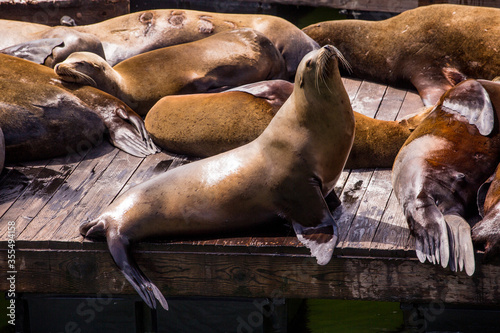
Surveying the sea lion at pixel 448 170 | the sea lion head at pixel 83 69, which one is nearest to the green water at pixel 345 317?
the sea lion at pixel 448 170

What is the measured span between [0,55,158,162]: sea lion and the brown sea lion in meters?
2.29

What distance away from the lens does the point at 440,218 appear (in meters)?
3.59

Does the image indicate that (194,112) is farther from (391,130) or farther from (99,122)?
(391,130)

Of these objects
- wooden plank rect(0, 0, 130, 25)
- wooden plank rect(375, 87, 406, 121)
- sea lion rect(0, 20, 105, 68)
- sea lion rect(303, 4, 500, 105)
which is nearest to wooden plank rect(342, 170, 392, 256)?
wooden plank rect(375, 87, 406, 121)

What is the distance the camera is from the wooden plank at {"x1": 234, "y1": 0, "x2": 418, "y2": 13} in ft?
26.0

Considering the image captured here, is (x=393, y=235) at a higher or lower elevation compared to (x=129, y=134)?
higher

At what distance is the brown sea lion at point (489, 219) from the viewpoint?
11.3 ft

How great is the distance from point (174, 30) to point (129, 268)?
10.7 feet

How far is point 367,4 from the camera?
8109 millimetres

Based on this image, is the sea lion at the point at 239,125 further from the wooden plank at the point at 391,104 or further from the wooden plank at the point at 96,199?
the wooden plank at the point at 391,104

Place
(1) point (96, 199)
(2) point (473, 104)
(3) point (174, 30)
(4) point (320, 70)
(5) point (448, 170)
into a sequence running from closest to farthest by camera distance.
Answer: (4) point (320, 70) → (5) point (448, 170) → (2) point (473, 104) → (1) point (96, 199) → (3) point (174, 30)

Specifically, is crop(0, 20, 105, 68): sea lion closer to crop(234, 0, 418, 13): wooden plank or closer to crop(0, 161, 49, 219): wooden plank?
crop(0, 161, 49, 219): wooden plank

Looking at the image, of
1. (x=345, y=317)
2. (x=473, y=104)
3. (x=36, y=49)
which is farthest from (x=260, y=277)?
(x=36, y=49)

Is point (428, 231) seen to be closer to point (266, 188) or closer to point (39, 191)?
point (266, 188)
